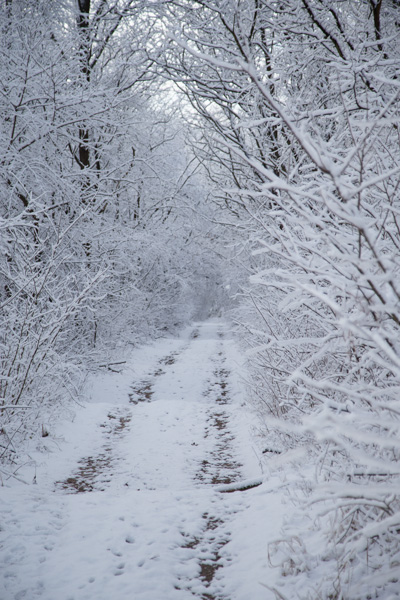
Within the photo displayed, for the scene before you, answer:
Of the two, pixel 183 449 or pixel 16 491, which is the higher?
pixel 16 491

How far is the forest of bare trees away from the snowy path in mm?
471

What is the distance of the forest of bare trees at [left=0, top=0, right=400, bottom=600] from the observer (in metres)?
1.61

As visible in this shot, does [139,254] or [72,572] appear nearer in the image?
[72,572]

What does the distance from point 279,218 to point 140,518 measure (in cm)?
310

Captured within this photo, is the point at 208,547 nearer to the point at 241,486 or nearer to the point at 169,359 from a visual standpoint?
the point at 241,486

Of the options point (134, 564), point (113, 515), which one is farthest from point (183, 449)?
point (134, 564)

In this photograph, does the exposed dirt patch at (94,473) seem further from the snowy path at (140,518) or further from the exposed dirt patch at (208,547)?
the exposed dirt patch at (208,547)

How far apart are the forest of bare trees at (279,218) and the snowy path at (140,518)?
47 cm

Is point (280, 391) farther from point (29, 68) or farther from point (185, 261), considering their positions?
point (185, 261)

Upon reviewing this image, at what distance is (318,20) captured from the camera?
318 centimetres

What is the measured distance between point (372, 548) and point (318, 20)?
164 inches

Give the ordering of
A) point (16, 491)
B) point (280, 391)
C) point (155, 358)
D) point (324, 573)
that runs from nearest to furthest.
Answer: point (324, 573) < point (16, 491) < point (280, 391) < point (155, 358)

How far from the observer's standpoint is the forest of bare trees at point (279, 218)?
5.27ft

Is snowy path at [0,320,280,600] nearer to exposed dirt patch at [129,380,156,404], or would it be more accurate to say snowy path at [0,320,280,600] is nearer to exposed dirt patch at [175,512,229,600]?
exposed dirt patch at [175,512,229,600]
